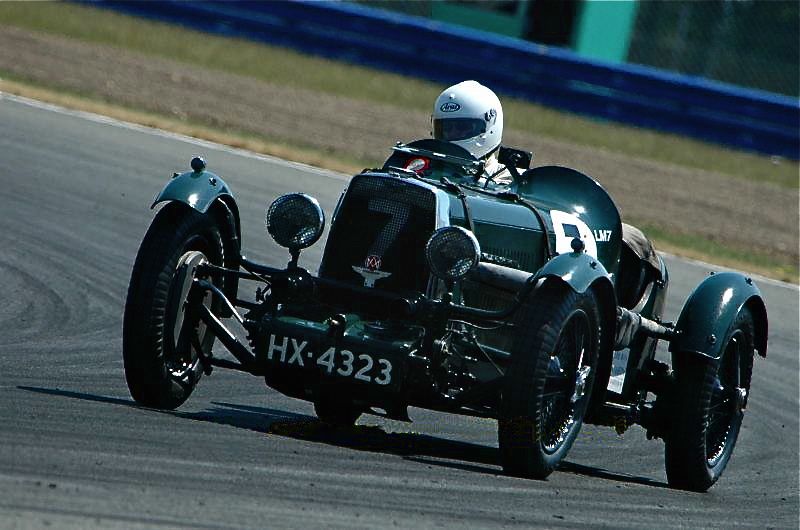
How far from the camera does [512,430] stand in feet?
19.1

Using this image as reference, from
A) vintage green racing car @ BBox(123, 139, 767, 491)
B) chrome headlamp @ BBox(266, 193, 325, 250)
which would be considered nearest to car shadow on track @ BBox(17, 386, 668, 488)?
vintage green racing car @ BBox(123, 139, 767, 491)

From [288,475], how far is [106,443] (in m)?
0.64

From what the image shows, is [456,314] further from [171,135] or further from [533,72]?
[533,72]

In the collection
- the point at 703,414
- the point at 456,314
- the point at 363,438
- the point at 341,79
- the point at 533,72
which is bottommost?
the point at 341,79

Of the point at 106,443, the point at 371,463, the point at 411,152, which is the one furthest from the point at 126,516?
the point at 411,152

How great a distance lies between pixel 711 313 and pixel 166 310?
2.51 metres

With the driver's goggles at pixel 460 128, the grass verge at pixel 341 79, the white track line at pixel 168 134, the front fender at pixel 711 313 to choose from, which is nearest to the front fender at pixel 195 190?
the driver's goggles at pixel 460 128

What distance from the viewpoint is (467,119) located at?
7.50 m

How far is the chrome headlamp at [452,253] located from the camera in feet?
19.5

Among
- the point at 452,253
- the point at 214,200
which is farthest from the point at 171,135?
the point at 452,253

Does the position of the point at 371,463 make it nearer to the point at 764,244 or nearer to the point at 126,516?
the point at 126,516

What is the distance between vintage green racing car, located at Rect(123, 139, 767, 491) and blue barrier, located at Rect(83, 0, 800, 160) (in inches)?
593

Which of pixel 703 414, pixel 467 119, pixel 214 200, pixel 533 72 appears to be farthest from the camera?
pixel 533 72

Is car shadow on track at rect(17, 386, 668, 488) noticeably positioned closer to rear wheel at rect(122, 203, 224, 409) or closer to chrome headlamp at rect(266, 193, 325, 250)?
rear wheel at rect(122, 203, 224, 409)
